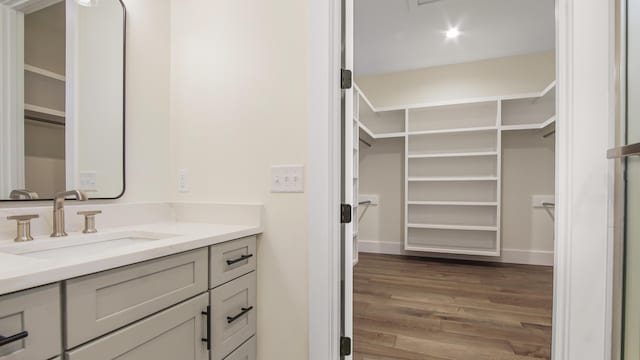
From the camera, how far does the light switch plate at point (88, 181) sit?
4.19ft

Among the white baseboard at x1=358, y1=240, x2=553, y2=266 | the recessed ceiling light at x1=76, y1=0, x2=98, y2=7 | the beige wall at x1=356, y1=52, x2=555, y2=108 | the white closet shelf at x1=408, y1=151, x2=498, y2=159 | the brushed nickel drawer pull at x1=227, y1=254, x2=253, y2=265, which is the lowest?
the white baseboard at x1=358, y1=240, x2=553, y2=266

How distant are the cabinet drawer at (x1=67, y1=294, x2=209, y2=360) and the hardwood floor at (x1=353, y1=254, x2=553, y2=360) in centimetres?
104

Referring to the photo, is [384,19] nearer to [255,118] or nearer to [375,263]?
[255,118]

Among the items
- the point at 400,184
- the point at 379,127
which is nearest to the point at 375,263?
the point at 400,184

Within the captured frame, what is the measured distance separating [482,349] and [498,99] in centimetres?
280

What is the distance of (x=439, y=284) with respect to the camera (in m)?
2.90

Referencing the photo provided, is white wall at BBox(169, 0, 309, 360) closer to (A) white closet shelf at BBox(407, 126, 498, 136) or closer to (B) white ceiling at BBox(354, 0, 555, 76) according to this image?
(B) white ceiling at BBox(354, 0, 555, 76)

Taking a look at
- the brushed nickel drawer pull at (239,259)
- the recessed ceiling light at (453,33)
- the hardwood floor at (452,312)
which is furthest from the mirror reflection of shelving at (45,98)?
the recessed ceiling light at (453,33)

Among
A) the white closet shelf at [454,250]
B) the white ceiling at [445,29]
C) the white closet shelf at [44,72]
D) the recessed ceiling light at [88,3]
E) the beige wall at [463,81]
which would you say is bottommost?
the white closet shelf at [454,250]

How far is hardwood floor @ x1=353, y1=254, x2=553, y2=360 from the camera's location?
1.76m

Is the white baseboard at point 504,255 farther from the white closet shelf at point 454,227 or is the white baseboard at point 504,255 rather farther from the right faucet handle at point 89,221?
the right faucet handle at point 89,221

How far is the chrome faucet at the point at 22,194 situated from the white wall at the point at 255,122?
2.01 ft

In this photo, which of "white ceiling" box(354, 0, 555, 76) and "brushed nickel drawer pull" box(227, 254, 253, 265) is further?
"white ceiling" box(354, 0, 555, 76)

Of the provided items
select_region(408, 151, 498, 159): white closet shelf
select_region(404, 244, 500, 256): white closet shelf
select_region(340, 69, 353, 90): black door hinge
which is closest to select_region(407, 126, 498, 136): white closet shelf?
select_region(408, 151, 498, 159): white closet shelf
